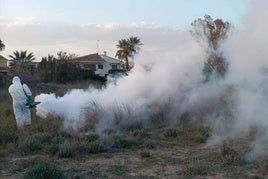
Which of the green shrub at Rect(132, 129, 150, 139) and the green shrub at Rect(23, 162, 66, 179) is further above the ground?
the green shrub at Rect(23, 162, 66, 179)

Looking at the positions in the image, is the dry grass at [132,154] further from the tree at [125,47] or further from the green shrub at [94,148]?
the tree at [125,47]

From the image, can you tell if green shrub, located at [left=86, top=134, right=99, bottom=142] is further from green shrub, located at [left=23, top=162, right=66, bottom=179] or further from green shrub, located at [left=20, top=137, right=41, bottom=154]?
green shrub, located at [left=23, top=162, right=66, bottom=179]

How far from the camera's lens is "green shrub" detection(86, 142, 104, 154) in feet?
41.0

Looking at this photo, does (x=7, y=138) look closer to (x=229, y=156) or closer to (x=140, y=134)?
(x=140, y=134)

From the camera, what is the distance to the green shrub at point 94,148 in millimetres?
12508

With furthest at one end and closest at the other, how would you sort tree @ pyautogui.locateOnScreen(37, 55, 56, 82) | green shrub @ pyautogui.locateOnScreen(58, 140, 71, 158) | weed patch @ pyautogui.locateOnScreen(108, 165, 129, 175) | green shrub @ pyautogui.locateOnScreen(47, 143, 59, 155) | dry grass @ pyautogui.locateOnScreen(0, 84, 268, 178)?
tree @ pyautogui.locateOnScreen(37, 55, 56, 82) → green shrub @ pyautogui.locateOnScreen(47, 143, 59, 155) → green shrub @ pyautogui.locateOnScreen(58, 140, 71, 158) → weed patch @ pyautogui.locateOnScreen(108, 165, 129, 175) → dry grass @ pyautogui.locateOnScreen(0, 84, 268, 178)

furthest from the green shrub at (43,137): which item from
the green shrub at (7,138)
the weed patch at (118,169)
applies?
the weed patch at (118,169)

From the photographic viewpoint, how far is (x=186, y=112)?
1700cm

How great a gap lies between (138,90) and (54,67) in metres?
31.2

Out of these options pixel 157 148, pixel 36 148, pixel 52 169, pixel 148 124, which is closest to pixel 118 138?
pixel 157 148

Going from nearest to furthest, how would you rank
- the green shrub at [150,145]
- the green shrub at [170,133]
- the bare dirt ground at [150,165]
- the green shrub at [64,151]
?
1. the bare dirt ground at [150,165]
2. the green shrub at [64,151]
3. the green shrub at [150,145]
4. the green shrub at [170,133]

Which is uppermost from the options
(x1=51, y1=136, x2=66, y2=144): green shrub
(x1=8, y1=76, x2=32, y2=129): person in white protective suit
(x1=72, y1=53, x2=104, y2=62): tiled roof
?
(x1=72, y1=53, x2=104, y2=62): tiled roof

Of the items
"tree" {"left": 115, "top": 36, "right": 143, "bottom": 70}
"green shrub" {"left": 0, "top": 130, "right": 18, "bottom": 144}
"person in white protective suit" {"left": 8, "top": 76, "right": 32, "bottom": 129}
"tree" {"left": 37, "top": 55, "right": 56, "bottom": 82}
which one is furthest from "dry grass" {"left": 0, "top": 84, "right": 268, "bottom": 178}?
"tree" {"left": 115, "top": 36, "right": 143, "bottom": 70}

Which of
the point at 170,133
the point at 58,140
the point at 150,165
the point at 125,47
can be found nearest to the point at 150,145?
the point at 170,133
